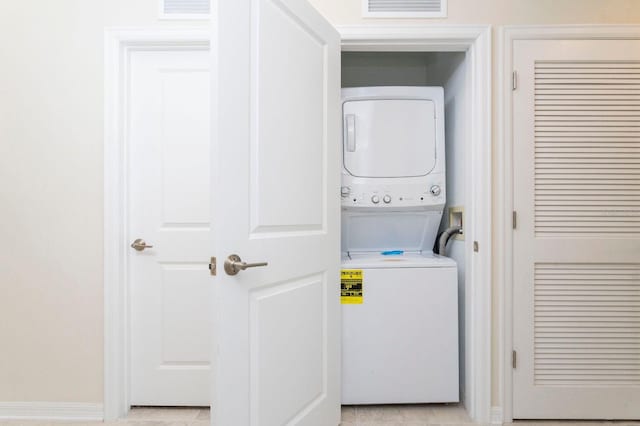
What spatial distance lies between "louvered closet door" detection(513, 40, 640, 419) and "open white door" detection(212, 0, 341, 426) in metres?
0.99

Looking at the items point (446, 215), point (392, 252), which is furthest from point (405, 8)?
point (392, 252)

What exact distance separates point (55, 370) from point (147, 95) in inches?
61.5

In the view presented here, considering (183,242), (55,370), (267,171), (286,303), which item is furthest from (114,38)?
(55,370)

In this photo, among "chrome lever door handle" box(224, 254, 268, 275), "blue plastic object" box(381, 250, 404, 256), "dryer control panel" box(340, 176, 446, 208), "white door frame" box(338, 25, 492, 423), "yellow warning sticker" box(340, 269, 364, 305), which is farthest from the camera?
"blue plastic object" box(381, 250, 404, 256)

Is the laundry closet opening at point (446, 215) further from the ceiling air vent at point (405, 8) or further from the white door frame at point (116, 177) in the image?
the white door frame at point (116, 177)

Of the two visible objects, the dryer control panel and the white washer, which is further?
the dryer control panel

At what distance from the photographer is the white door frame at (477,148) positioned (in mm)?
1979

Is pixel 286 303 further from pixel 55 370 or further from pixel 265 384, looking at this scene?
pixel 55 370

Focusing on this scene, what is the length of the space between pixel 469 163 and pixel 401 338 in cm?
101

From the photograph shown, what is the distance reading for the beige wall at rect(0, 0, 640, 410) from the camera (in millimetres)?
2047

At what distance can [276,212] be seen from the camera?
1488mm

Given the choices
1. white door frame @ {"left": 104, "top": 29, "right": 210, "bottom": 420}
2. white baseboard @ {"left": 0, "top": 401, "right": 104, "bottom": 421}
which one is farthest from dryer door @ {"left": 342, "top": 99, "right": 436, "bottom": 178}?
white baseboard @ {"left": 0, "top": 401, "right": 104, "bottom": 421}

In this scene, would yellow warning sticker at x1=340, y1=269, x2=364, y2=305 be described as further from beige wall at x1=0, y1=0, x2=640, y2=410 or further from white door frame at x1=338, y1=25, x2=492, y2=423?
beige wall at x1=0, y1=0, x2=640, y2=410

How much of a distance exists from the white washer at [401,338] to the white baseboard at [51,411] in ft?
4.39
